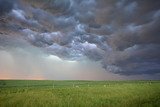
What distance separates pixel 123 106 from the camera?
1909 cm

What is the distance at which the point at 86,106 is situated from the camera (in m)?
19.4

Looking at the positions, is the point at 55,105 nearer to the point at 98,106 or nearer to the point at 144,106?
the point at 98,106

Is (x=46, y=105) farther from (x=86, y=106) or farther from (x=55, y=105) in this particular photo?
(x=86, y=106)

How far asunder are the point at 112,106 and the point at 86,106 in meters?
2.54

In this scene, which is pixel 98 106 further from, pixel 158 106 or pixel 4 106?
pixel 4 106

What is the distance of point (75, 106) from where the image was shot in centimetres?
1923

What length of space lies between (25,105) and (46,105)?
196 cm

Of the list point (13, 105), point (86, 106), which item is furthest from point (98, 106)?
point (13, 105)

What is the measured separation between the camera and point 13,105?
A: 1869 cm

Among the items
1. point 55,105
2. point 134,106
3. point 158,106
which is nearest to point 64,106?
point 55,105

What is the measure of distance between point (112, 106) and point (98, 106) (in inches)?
53.8

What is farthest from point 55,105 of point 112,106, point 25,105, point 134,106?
point 134,106

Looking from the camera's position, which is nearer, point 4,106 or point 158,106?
point 4,106

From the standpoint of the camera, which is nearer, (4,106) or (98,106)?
(4,106)
